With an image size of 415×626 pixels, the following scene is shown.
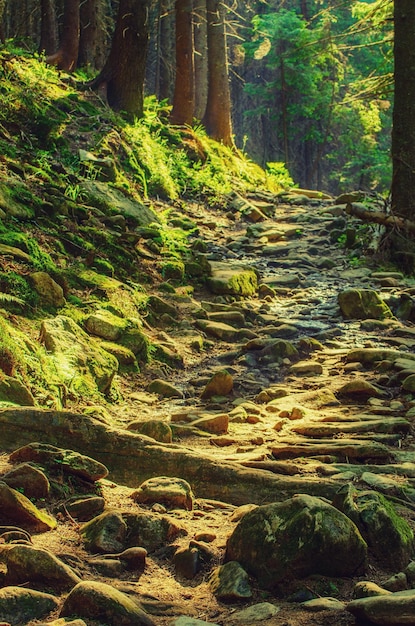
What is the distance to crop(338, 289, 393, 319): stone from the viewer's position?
8453mm

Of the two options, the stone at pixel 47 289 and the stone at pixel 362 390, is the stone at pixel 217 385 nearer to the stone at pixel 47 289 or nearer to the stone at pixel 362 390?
the stone at pixel 362 390

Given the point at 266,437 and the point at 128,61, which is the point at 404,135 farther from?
the point at 266,437

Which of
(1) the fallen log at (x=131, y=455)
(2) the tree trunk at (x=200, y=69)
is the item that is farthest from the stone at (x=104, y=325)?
(2) the tree trunk at (x=200, y=69)

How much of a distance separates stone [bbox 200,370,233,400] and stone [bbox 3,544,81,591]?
3.75 metres

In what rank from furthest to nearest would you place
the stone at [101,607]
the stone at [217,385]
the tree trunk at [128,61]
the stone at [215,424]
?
the tree trunk at [128,61] < the stone at [217,385] < the stone at [215,424] < the stone at [101,607]

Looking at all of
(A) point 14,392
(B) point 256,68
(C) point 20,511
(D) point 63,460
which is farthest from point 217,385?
(B) point 256,68

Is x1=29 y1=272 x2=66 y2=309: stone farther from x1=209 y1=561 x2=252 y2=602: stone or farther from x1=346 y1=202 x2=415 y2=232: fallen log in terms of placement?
x1=346 y1=202 x2=415 y2=232: fallen log

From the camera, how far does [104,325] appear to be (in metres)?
6.45

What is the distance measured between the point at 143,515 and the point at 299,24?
101 feet

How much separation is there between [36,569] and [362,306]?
22.1 ft

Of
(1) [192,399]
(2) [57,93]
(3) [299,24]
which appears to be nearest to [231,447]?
(1) [192,399]

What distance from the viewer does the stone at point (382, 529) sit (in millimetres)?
2770

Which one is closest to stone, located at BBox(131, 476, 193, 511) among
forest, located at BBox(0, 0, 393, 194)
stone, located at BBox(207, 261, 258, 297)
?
stone, located at BBox(207, 261, 258, 297)

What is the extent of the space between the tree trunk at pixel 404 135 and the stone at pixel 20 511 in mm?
Result: 8697
